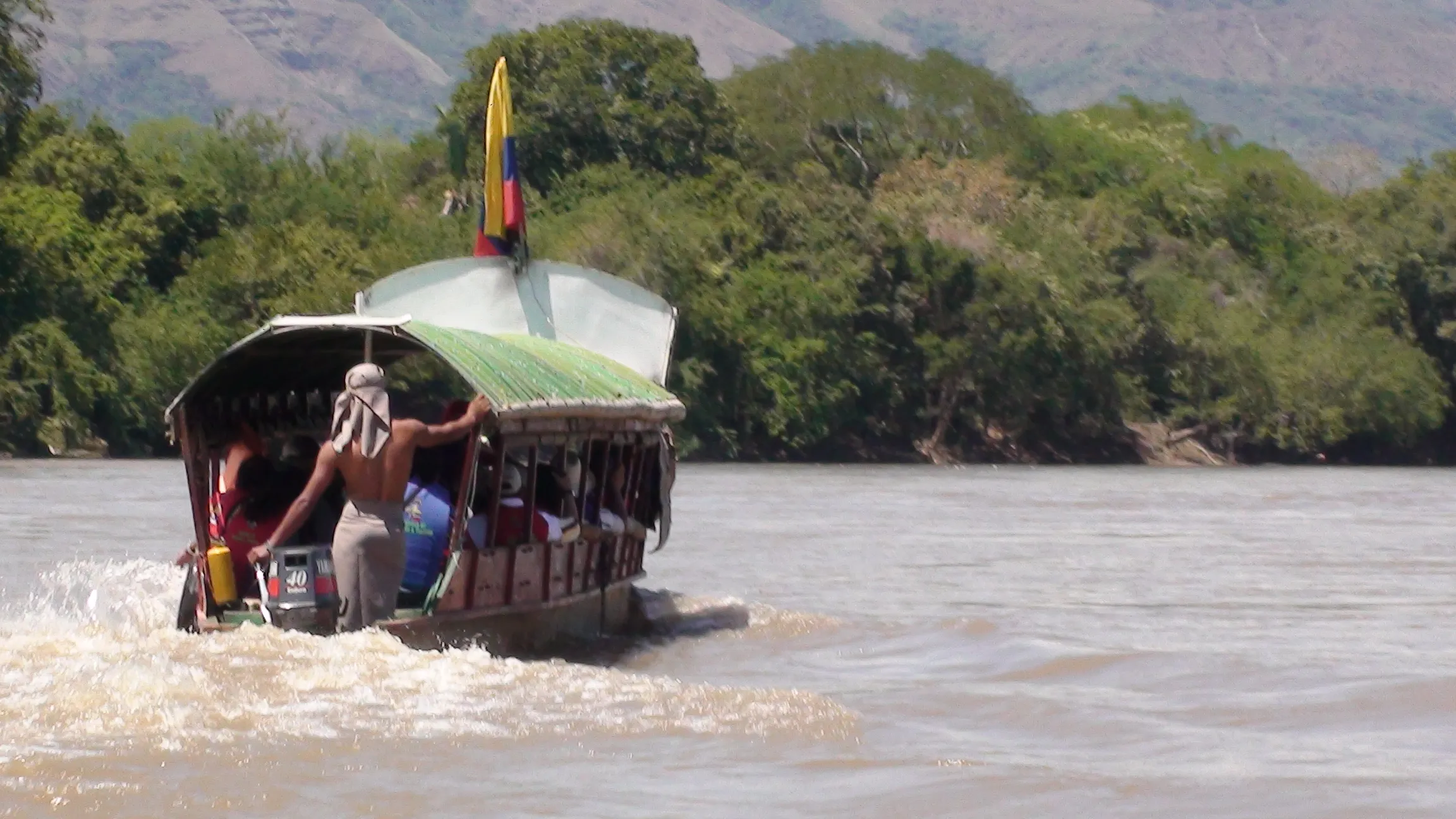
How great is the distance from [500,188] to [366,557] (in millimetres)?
7851

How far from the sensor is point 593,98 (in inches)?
2115

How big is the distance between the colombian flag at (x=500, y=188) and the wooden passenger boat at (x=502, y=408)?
543mm

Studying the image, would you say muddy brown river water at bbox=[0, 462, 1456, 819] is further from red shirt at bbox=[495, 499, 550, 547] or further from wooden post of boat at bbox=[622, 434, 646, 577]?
red shirt at bbox=[495, 499, 550, 547]

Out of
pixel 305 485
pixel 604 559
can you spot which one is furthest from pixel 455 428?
pixel 604 559

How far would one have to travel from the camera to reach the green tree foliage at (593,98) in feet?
175

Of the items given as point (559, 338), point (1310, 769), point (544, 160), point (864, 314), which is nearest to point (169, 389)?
point (544, 160)

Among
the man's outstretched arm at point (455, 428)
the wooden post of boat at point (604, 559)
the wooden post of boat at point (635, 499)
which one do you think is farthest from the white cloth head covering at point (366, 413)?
the wooden post of boat at point (635, 499)

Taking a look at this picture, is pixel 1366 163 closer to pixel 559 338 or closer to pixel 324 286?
pixel 324 286

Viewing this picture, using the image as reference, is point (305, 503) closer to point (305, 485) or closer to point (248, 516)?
point (248, 516)

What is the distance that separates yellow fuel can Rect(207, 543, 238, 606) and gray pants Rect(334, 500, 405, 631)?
0.74 m

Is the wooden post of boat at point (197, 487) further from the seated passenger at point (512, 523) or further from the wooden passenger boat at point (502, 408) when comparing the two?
the seated passenger at point (512, 523)

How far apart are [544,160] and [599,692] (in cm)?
4296

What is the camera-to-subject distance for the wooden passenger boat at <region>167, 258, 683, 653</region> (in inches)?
484

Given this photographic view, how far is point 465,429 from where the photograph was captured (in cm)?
1204
